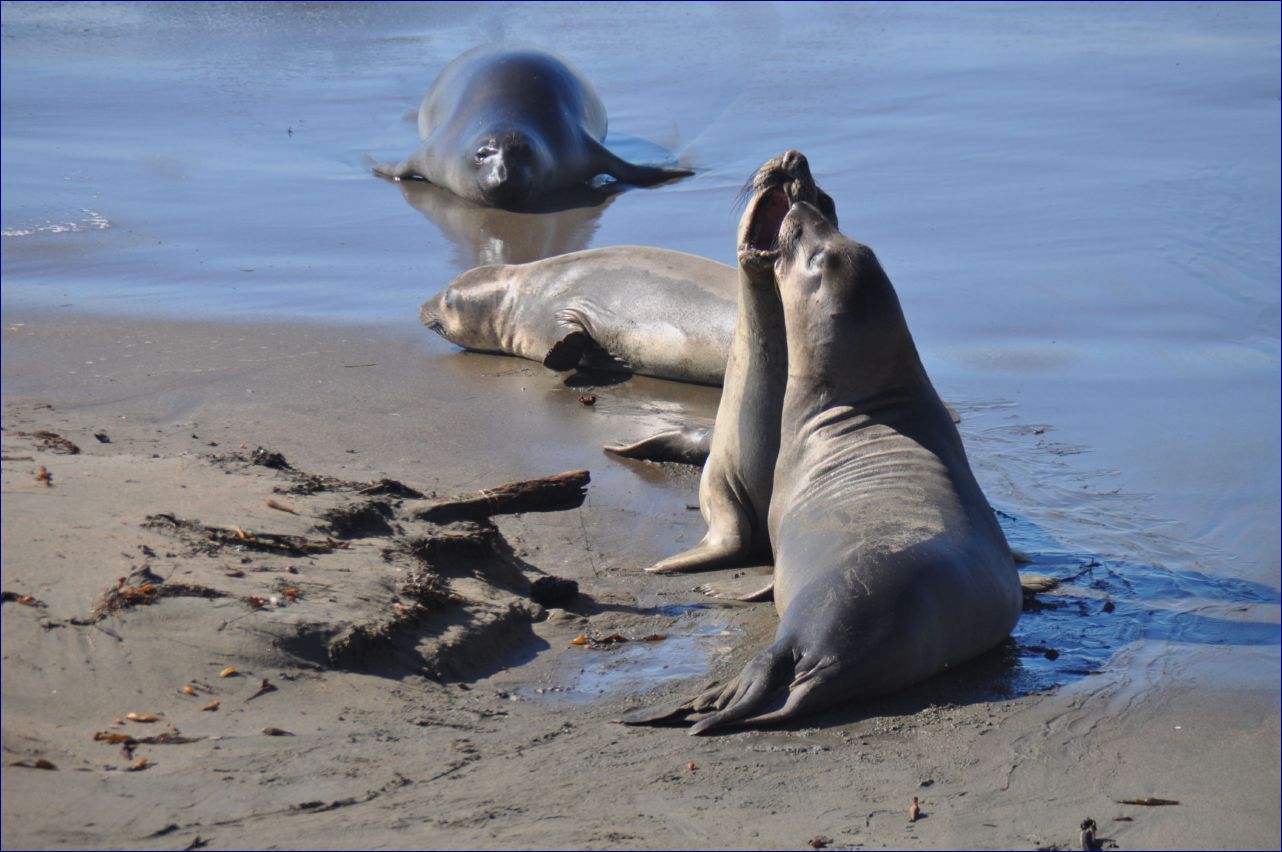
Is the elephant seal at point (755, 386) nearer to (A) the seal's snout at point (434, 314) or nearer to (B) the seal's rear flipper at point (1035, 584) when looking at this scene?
(B) the seal's rear flipper at point (1035, 584)

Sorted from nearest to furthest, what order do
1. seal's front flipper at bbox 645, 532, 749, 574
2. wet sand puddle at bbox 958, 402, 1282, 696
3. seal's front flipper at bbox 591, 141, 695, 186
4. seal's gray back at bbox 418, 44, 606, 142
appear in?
1. wet sand puddle at bbox 958, 402, 1282, 696
2. seal's front flipper at bbox 645, 532, 749, 574
3. seal's front flipper at bbox 591, 141, 695, 186
4. seal's gray back at bbox 418, 44, 606, 142

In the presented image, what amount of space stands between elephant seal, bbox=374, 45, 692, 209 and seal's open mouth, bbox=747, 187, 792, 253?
582 cm

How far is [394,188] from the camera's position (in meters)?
11.7

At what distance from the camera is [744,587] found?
5.15m

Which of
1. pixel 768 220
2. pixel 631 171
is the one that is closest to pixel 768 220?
pixel 768 220

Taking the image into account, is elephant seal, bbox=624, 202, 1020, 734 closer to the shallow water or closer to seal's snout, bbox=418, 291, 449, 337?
the shallow water

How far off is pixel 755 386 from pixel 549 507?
0.97 metres

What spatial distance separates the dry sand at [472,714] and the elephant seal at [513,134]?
6.14 m

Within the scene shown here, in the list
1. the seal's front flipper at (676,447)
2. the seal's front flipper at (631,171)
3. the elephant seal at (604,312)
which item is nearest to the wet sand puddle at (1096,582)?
the seal's front flipper at (676,447)

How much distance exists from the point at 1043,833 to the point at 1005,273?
5.98m

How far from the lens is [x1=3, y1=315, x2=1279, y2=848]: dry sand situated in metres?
3.09

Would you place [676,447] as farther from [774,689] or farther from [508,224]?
[508,224]

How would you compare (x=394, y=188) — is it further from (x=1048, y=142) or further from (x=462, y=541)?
(x=462, y=541)

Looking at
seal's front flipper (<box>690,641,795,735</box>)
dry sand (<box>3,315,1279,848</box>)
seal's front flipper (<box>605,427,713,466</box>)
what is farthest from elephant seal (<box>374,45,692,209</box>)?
seal's front flipper (<box>690,641,795,735</box>)
